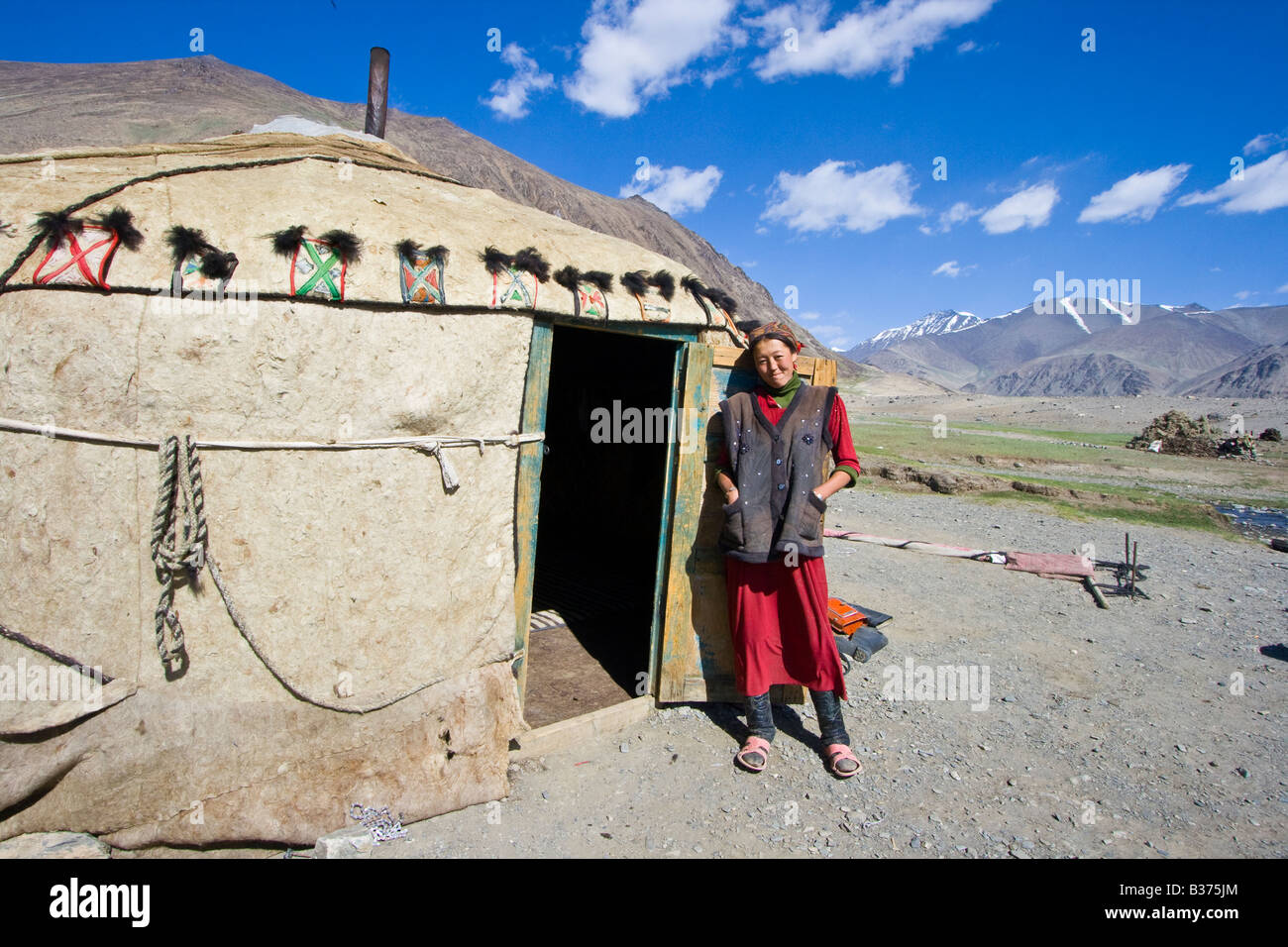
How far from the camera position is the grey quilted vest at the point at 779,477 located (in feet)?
10.9

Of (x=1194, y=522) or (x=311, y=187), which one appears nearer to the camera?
(x=311, y=187)

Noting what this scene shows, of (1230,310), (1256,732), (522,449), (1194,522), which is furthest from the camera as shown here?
(1230,310)

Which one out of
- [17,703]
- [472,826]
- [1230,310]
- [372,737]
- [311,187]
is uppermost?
[1230,310]

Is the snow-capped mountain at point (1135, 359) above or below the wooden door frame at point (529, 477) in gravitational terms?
above

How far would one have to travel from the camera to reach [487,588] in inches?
122

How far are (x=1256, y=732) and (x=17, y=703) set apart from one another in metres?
6.14

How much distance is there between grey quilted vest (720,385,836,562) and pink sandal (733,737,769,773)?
0.96 m

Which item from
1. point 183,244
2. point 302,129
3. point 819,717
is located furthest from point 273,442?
point 819,717

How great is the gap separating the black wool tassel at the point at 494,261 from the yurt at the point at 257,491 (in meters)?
0.01

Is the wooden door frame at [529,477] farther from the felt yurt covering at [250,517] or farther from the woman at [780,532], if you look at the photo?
the woman at [780,532]

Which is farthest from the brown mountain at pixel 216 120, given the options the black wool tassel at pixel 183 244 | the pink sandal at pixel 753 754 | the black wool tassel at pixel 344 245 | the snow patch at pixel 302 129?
the black wool tassel at pixel 183 244

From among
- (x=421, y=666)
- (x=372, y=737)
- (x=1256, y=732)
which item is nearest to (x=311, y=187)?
(x=421, y=666)

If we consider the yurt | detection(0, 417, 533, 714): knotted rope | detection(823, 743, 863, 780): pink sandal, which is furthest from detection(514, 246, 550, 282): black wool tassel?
detection(823, 743, 863, 780): pink sandal

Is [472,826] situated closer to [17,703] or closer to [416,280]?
[17,703]
